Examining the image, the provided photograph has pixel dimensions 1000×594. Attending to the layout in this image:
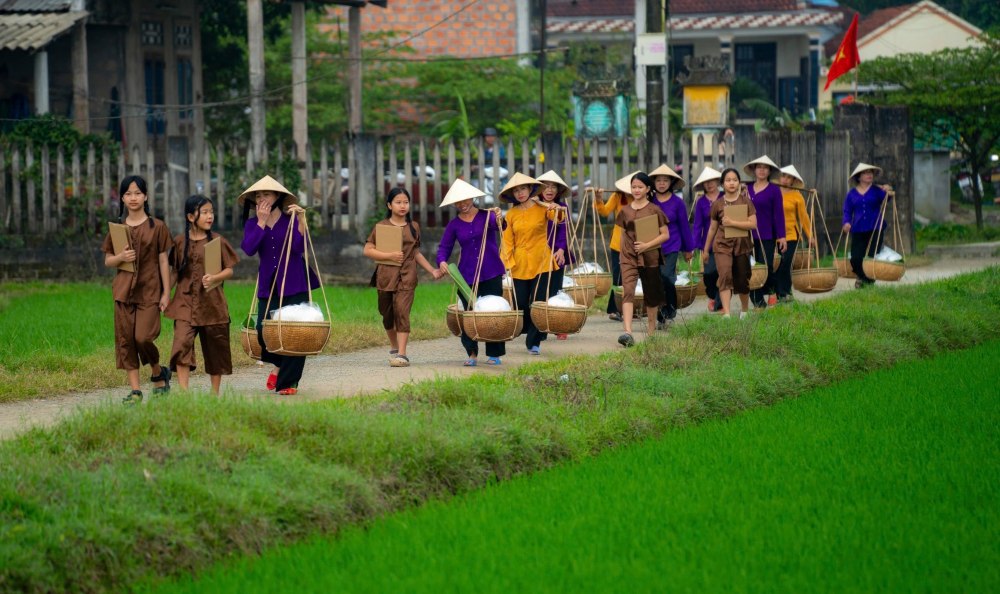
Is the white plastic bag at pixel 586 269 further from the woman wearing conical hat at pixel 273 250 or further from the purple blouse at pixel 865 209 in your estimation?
the woman wearing conical hat at pixel 273 250

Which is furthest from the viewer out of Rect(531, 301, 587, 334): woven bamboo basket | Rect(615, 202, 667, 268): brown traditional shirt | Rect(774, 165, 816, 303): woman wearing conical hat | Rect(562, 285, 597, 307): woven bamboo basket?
Rect(774, 165, 816, 303): woman wearing conical hat

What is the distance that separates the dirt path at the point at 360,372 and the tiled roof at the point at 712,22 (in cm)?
2553

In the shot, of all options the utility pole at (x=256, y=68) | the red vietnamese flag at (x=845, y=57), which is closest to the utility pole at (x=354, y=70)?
the utility pole at (x=256, y=68)

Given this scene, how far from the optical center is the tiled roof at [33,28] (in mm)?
20859

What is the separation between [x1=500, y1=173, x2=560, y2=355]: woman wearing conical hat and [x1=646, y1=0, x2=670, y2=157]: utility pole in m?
6.92

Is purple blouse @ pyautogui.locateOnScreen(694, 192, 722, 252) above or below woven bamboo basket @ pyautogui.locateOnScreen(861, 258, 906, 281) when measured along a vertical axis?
above

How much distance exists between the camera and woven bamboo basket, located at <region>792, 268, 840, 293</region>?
1534 cm

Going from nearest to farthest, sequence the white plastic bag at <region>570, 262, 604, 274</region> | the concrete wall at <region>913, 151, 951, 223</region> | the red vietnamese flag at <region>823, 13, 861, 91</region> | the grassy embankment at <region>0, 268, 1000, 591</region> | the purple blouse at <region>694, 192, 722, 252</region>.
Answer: the grassy embankment at <region>0, 268, 1000, 591</region>
the white plastic bag at <region>570, 262, 604, 274</region>
the purple blouse at <region>694, 192, 722, 252</region>
the red vietnamese flag at <region>823, 13, 861, 91</region>
the concrete wall at <region>913, 151, 951, 223</region>

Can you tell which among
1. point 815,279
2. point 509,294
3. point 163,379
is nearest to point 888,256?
point 815,279

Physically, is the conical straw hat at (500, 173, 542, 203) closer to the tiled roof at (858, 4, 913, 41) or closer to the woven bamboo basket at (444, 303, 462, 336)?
the woven bamboo basket at (444, 303, 462, 336)

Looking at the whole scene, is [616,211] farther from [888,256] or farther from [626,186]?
[888,256]

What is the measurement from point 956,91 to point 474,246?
1724cm

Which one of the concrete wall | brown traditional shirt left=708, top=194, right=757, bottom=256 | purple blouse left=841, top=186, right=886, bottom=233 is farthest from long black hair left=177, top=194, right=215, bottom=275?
the concrete wall

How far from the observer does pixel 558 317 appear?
1212cm
